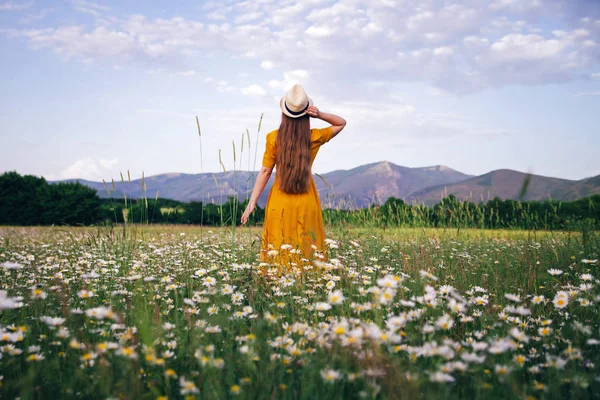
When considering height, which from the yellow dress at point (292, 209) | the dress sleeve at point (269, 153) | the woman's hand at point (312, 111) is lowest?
the yellow dress at point (292, 209)

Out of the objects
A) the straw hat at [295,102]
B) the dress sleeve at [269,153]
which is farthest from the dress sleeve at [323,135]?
the dress sleeve at [269,153]

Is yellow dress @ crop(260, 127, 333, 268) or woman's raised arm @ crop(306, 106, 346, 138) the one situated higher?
woman's raised arm @ crop(306, 106, 346, 138)

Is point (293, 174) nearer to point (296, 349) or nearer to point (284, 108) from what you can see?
point (284, 108)

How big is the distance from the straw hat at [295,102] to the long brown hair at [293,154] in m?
0.08

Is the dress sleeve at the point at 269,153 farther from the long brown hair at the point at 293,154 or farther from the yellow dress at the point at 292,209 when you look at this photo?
the long brown hair at the point at 293,154

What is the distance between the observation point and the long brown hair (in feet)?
16.5

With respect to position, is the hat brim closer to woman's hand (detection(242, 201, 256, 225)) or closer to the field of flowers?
woman's hand (detection(242, 201, 256, 225))

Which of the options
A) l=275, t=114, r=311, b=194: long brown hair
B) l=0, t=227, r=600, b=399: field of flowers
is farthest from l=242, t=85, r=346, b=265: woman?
l=0, t=227, r=600, b=399: field of flowers

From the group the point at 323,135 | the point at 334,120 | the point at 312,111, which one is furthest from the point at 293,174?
the point at 334,120

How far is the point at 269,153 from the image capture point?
17.6 ft

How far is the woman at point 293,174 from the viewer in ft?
16.5

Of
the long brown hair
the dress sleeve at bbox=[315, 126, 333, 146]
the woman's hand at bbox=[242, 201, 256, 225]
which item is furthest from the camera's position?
the dress sleeve at bbox=[315, 126, 333, 146]

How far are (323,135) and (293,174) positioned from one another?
27.1 inches

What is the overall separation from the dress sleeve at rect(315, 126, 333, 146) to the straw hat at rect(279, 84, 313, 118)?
14.5 inches
